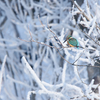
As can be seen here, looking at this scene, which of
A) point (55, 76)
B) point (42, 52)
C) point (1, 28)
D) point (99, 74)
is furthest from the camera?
point (1, 28)

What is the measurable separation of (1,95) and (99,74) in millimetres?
2845

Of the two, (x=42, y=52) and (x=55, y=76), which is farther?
(x=42, y=52)

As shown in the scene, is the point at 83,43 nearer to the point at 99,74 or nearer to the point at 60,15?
the point at 99,74

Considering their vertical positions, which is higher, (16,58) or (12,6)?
(12,6)

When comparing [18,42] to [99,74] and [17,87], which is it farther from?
[99,74]

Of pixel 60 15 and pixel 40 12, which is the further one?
pixel 40 12

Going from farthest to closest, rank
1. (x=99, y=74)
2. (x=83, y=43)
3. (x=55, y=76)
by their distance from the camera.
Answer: (x=55, y=76), (x=99, y=74), (x=83, y=43)

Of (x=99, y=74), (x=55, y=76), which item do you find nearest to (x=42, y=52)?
(x=55, y=76)

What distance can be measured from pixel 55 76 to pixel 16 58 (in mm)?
1591

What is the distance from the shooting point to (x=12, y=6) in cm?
362

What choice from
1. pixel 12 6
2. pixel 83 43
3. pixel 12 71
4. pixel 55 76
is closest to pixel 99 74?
pixel 83 43

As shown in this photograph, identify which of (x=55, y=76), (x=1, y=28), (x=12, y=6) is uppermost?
(x=12, y=6)

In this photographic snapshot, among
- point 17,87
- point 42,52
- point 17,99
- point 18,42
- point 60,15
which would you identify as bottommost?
point 17,99

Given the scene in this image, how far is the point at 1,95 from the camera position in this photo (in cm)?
356
